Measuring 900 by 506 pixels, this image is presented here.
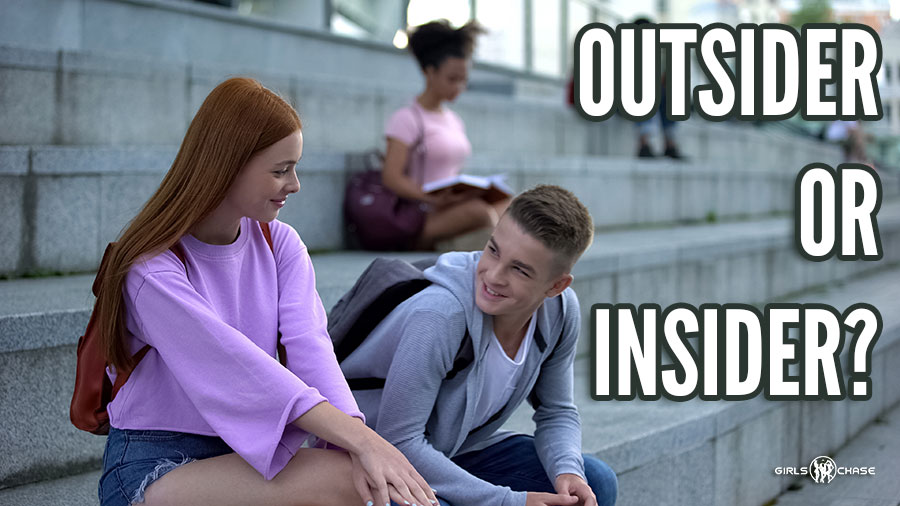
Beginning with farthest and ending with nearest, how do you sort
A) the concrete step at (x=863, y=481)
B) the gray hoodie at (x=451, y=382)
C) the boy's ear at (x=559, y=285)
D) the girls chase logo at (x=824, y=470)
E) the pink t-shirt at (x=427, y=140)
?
1. the pink t-shirt at (x=427, y=140)
2. the girls chase logo at (x=824, y=470)
3. the concrete step at (x=863, y=481)
4. the boy's ear at (x=559, y=285)
5. the gray hoodie at (x=451, y=382)

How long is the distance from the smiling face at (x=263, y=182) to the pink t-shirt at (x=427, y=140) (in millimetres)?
3186

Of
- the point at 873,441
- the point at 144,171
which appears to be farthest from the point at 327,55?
the point at 873,441

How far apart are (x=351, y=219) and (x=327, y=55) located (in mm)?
3402

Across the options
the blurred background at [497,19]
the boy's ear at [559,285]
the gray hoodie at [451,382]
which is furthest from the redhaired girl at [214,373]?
the blurred background at [497,19]

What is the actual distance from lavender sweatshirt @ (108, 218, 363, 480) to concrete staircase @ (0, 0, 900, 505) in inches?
17.2

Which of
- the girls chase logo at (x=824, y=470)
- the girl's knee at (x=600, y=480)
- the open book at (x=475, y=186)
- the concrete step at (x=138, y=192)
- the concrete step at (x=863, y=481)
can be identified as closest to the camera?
the girl's knee at (x=600, y=480)

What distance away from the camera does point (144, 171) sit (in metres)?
4.24

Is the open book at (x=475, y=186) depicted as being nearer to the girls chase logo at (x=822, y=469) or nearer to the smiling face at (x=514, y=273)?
the girls chase logo at (x=822, y=469)

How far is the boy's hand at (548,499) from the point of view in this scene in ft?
7.92

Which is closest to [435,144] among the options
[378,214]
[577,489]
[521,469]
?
[378,214]

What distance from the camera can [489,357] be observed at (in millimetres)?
2525

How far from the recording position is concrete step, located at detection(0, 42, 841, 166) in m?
4.25

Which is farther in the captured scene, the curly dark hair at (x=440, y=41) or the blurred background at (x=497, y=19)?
the blurred background at (x=497, y=19)

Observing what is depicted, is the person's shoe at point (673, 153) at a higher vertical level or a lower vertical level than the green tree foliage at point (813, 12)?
lower
